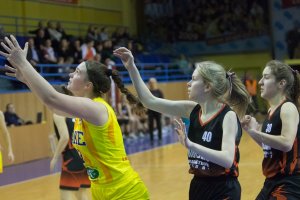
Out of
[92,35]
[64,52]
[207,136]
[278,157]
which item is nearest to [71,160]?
[278,157]

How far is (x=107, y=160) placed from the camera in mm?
3098

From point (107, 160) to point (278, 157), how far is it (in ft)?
3.97

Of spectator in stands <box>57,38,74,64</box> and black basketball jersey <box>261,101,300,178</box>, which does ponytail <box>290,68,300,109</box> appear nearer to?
black basketball jersey <box>261,101,300,178</box>

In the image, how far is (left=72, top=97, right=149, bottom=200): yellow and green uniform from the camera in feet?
9.98

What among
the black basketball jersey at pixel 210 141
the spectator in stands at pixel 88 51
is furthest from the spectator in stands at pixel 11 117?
the black basketball jersey at pixel 210 141

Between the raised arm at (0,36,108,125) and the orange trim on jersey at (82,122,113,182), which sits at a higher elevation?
the raised arm at (0,36,108,125)

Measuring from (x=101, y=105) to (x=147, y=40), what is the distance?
20338 millimetres

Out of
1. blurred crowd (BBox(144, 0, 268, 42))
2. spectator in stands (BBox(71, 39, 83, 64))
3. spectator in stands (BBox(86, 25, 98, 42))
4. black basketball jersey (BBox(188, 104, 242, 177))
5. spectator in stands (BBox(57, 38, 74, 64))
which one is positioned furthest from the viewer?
blurred crowd (BBox(144, 0, 268, 42))

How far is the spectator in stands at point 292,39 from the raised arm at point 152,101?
1815cm

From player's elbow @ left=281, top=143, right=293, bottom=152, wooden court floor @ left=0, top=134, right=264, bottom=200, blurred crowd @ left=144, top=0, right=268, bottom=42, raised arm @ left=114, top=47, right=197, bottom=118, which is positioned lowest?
wooden court floor @ left=0, top=134, right=264, bottom=200

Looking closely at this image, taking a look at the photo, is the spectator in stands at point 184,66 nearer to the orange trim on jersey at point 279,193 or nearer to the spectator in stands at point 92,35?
the spectator in stands at point 92,35

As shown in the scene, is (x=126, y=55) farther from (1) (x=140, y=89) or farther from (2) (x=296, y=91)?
(2) (x=296, y=91)

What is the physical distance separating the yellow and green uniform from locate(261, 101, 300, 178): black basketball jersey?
95cm

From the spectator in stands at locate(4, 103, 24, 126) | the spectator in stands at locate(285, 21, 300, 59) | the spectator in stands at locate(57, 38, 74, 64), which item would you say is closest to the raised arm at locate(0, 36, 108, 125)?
the spectator in stands at locate(4, 103, 24, 126)
